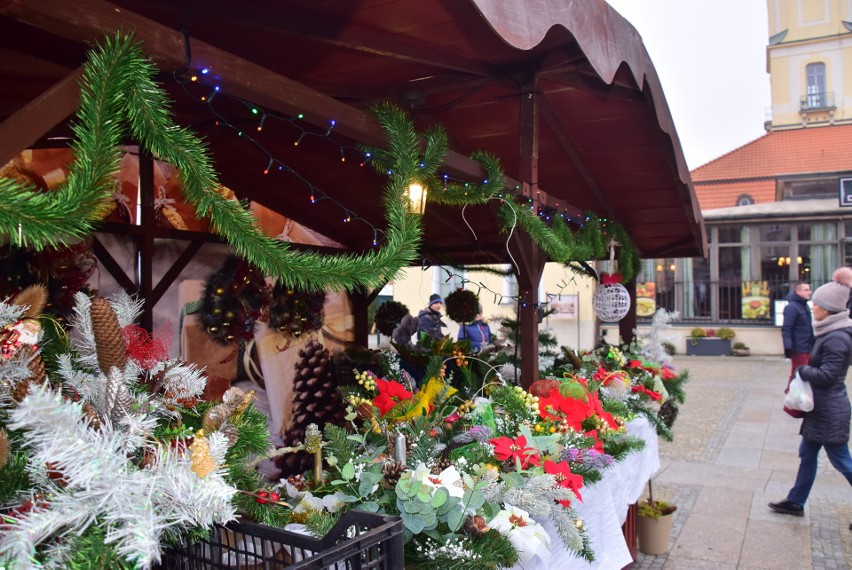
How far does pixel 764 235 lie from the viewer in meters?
17.3

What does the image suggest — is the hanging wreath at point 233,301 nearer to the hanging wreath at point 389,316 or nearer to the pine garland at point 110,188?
the hanging wreath at point 389,316

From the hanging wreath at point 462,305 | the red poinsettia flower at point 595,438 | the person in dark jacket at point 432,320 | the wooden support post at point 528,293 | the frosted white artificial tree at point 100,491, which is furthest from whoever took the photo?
the person in dark jacket at point 432,320

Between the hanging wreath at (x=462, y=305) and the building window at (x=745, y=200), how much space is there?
16.3m

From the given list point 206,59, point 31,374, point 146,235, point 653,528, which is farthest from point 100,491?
point 653,528

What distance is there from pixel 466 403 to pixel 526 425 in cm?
33

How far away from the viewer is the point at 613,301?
5.56 m

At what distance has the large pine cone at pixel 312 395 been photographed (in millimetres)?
5164

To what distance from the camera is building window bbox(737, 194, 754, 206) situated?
19531 mm

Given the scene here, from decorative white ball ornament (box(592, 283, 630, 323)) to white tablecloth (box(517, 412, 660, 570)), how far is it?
2.13 metres

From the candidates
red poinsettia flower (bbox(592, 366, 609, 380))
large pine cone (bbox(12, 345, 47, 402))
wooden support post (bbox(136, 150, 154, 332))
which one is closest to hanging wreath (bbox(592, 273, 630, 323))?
red poinsettia flower (bbox(592, 366, 609, 380))

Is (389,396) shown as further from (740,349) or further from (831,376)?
(740,349)

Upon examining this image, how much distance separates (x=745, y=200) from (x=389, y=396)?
19.9 metres

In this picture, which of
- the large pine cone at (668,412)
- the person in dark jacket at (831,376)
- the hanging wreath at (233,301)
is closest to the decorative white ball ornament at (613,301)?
the large pine cone at (668,412)

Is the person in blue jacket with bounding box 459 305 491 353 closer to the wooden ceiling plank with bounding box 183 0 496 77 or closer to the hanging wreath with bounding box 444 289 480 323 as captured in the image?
the hanging wreath with bounding box 444 289 480 323
